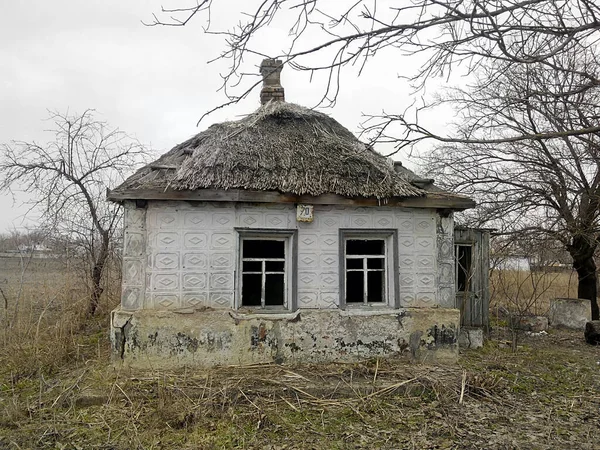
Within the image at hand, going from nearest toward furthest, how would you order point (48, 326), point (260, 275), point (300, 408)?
point (300, 408) → point (48, 326) → point (260, 275)

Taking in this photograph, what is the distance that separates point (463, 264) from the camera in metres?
10.0

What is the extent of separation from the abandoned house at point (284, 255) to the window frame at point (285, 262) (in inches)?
0.8

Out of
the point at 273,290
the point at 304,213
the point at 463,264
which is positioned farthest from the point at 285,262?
the point at 463,264

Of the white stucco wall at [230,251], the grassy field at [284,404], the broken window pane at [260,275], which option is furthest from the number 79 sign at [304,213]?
the grassy field at [284,404]

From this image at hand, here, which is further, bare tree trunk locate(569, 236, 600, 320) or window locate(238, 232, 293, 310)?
bare tree trunk locate(569, 236, 600, 320)

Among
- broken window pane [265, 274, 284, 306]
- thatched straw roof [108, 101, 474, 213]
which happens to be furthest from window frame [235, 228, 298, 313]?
broken window pane [265, 274, 284, 306]

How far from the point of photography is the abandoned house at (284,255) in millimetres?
6434

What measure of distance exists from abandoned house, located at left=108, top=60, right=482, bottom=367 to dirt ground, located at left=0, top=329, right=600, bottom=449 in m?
0.41

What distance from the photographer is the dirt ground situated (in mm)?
4629

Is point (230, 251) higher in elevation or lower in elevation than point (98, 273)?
higher

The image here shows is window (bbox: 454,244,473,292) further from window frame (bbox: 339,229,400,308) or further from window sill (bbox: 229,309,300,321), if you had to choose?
window sill (bbox: 229,309,300,321)

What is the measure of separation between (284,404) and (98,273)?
6645mm

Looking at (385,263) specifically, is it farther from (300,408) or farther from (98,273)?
(98,273)

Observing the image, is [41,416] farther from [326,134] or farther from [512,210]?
[512,210]
